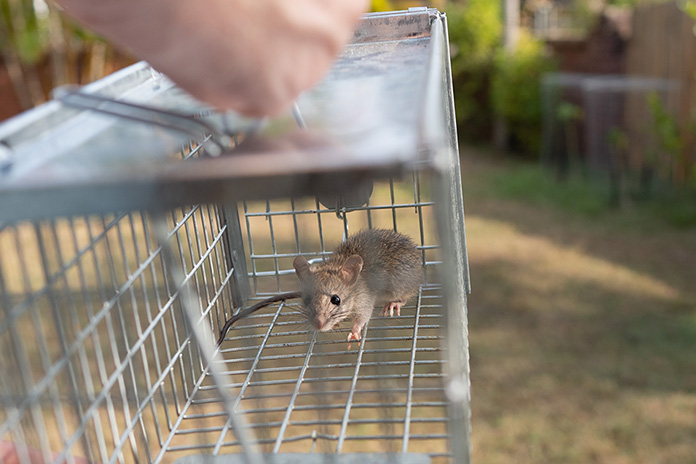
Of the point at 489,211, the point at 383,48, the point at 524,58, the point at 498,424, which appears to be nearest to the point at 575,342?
the point at 498,424

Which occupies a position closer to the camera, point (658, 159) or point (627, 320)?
point (627, 320)

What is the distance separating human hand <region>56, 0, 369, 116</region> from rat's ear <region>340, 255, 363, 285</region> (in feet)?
3.55

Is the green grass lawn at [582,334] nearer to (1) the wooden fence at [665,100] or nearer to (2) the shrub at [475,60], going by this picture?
(1) the wooden fence at [665,100]

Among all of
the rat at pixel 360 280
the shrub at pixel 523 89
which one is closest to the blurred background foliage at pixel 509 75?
the shrub at pixel 523 89

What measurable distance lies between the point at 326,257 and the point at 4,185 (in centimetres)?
142

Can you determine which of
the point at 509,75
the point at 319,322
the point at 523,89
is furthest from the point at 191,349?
the point at 509,75

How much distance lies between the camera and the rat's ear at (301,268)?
1.81m

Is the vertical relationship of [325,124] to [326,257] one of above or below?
above

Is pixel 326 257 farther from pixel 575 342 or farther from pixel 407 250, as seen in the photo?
pixel 575 342

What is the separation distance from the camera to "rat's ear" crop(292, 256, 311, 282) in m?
1.81

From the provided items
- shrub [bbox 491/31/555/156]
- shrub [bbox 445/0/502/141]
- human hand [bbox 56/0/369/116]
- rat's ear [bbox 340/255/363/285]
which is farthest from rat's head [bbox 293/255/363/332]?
shrub [bbox 445/0/502/141]

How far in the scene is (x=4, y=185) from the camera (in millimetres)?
731

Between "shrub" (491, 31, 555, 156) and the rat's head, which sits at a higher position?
the rat's head

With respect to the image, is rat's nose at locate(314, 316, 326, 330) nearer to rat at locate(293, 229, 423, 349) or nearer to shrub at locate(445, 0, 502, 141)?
rat at locate(293, 229, 423, 349)
